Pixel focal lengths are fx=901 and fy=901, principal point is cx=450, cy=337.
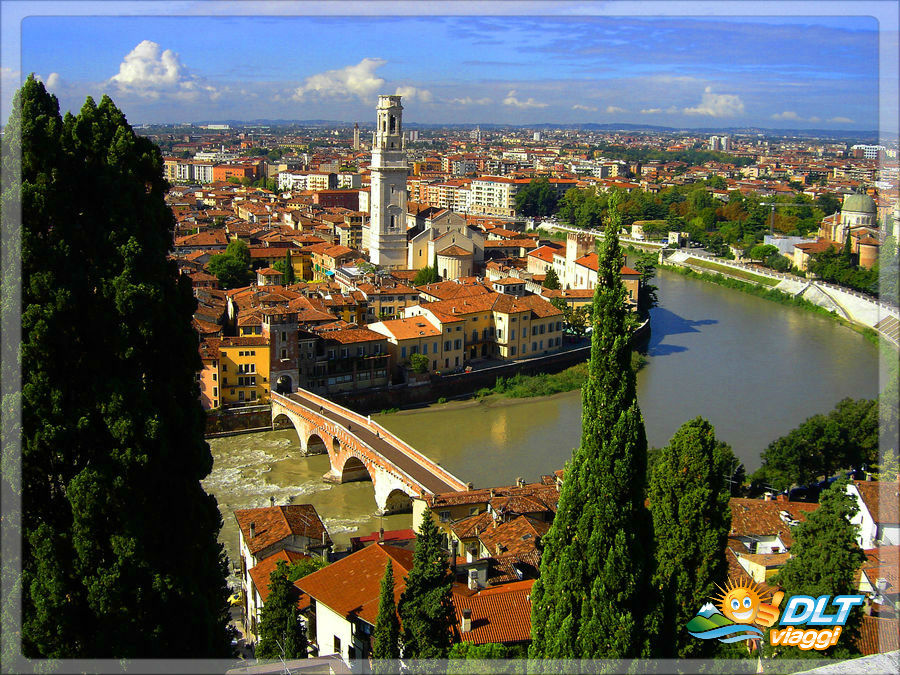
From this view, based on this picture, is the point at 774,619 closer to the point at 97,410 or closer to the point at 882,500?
the point at 97,410

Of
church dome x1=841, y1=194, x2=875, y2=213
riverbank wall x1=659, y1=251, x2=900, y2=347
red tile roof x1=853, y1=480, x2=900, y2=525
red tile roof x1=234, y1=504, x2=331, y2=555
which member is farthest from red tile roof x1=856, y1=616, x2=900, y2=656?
church dome x1=841, y1=194, x2=875, y2=213

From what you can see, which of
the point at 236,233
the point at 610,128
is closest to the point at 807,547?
the point at 236,233

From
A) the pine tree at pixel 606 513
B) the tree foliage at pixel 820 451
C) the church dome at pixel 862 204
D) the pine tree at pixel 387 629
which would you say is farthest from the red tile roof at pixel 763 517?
the church dome at pixel 862 204

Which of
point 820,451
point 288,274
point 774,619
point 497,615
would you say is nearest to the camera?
point 774,619

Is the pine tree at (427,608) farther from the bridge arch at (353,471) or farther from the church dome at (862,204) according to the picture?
the church dome at (862,204)

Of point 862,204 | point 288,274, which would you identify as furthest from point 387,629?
point 862,204

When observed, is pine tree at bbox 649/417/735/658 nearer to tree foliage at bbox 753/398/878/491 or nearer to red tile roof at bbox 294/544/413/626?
red tile roof at bbox 294/544/413/626
